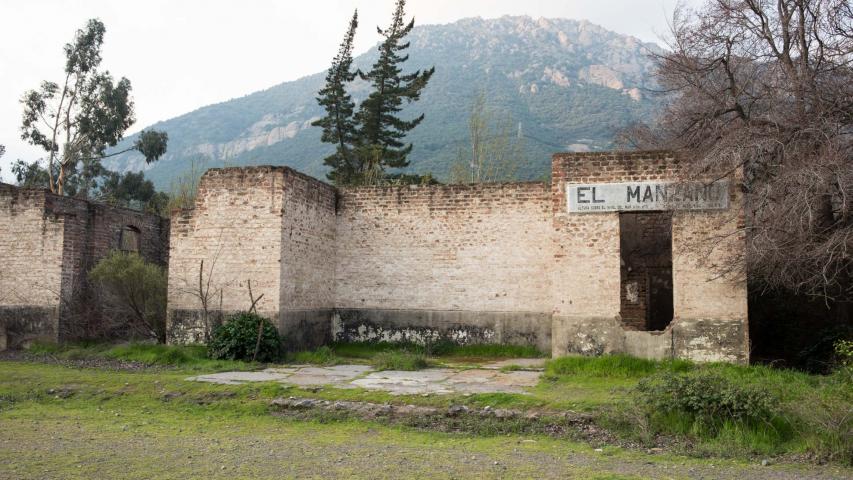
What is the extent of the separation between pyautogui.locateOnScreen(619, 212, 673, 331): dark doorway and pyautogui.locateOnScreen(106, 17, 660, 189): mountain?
1803 centimetres

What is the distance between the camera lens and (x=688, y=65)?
1353 cm

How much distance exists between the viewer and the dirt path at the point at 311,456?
653 cm

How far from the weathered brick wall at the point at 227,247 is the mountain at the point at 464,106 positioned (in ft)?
77.1

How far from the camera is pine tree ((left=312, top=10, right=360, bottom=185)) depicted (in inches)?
1380

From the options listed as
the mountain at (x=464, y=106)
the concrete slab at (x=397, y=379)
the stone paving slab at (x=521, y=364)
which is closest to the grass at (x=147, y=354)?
the concrete slab at (x=397, y=379)

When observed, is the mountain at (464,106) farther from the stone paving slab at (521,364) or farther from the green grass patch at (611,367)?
the green grass patch at (611,367)

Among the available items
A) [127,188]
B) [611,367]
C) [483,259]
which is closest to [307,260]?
[483,259]

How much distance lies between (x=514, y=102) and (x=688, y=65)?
64181mm

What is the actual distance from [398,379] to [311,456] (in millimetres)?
4333

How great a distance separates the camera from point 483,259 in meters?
15.5

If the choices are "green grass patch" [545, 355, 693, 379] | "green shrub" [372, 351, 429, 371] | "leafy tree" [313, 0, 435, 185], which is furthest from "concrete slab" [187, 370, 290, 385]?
"leafy tree" [313, 0, 435, 185]

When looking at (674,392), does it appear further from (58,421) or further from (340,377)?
(58,421)

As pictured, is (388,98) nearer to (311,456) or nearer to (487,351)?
(487,351)

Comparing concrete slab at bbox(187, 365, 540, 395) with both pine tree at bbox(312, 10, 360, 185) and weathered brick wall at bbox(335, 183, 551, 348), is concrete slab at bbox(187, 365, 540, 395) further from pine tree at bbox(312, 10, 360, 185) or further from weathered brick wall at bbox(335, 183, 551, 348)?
pine tree at bbox(312, 10, 360, 185)
